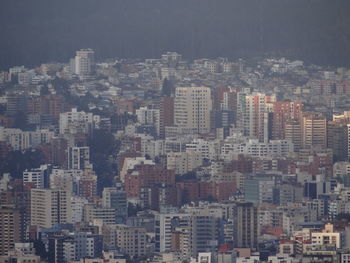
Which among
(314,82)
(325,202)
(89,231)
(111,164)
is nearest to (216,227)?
(89,231)

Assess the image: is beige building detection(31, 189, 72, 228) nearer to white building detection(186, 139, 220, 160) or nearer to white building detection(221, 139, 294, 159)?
white building detection(186, 139, 220, 160)

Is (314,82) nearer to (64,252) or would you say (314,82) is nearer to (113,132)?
(113,132)

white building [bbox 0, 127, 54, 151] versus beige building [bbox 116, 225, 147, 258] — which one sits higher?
white building [bbox 0, 127, 54, 151]

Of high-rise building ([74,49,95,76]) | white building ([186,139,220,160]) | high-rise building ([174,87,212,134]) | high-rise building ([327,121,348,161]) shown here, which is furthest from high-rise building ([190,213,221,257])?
high-rise building ([74,49,95,76])

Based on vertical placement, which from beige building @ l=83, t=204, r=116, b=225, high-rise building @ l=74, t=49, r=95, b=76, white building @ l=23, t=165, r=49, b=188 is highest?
high-rise building @ l=74, t=49, r=95, b=76

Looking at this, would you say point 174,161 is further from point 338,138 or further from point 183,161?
point 338,138

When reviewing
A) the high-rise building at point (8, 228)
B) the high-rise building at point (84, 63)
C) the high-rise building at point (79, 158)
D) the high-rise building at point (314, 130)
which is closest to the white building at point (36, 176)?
the high-rise building at point (79, 158)
